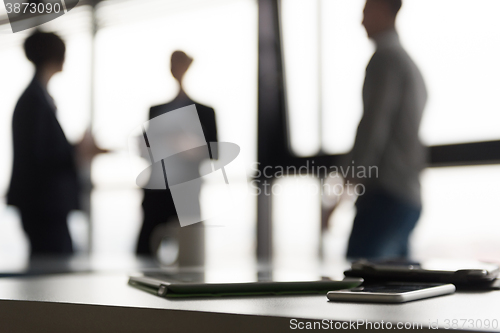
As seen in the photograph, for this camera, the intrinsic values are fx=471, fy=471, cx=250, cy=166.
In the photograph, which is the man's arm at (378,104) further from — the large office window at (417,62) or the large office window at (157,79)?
the large office window at (157,79)

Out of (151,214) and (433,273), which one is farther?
(151,214)

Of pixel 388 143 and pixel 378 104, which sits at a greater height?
pixel 378 104

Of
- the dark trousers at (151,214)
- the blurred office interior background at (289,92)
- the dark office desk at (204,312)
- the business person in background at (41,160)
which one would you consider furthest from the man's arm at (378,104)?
the dark office desk at (204,312)

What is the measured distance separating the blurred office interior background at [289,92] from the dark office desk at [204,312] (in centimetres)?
178

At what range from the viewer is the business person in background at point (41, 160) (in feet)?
5.90

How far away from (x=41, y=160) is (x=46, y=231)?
0.31m

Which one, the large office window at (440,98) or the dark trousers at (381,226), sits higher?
the large office window at (440,98)

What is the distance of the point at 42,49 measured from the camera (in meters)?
1.93

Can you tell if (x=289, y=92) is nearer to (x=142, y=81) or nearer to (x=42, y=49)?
(x=142, y=81)

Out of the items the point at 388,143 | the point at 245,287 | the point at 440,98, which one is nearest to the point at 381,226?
the point at 388,143

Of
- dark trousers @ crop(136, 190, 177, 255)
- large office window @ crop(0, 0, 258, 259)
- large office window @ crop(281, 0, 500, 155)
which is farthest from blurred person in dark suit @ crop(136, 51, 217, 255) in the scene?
large office window @ crop(281, 0, 500, 155)

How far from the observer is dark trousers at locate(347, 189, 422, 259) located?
192 cm

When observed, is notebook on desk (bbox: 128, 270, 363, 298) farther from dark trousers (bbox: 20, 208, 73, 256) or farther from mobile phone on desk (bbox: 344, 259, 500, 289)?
dark trousers (bbox: 20, 208, 73, 256)

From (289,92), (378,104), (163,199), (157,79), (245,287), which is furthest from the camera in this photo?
(157,79)
